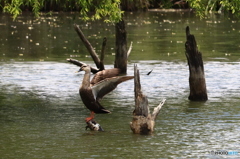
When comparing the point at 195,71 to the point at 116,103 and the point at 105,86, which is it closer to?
the point at 116,103

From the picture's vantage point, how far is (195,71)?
2030cm

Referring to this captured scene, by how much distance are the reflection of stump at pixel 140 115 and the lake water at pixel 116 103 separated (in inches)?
7.6

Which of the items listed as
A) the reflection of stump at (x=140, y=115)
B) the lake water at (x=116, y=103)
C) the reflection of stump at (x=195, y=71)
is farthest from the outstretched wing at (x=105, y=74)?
the reflection of stump at (x=195, y=71)

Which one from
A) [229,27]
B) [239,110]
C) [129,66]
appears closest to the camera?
[239,110]

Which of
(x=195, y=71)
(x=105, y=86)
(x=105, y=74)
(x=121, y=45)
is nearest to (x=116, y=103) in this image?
(x=195, y=71)

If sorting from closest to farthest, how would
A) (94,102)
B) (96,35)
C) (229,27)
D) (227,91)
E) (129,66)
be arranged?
1. (94,102)
2. (227,91)
3. (129,66)
4. (96,35)
5. (229,27)

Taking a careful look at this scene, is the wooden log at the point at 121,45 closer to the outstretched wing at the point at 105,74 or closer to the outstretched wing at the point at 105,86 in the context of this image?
the outstretched wing at the point at 105,74

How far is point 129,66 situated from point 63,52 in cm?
649

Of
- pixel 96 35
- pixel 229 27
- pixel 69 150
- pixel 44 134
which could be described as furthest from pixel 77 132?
pixel 229 27

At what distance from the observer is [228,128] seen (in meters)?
16.6

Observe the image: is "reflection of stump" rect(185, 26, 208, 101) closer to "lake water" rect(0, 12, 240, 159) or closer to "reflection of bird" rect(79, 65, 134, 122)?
"lake water" rect(0, 12, 240, 159)

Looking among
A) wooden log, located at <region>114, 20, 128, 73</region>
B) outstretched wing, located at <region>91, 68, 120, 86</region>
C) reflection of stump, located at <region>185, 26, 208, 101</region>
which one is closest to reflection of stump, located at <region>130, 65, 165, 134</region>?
outstretched wing, located at <region>91, 68, 120, 86</region>

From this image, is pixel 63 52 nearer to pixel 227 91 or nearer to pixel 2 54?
pixel 2 54

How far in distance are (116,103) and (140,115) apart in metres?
5.20
